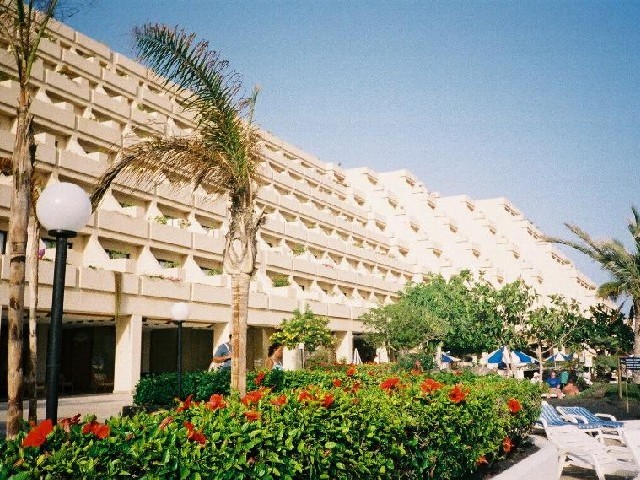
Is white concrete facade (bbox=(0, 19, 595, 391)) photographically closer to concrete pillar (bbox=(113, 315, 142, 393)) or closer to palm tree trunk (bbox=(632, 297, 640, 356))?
concrete pillar (bbox=(113, 315, 142, 393))

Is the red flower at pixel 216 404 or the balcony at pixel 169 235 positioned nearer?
the red flower at pixel 216 404

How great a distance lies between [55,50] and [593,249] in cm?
2583

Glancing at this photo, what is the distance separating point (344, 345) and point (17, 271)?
32.1 m

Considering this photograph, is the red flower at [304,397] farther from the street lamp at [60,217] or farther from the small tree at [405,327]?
the small tree at [405,327]

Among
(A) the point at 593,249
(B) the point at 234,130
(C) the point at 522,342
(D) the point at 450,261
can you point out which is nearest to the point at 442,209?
(D) the point at 450,261

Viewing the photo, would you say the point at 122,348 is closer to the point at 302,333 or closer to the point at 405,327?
the point at 302,333

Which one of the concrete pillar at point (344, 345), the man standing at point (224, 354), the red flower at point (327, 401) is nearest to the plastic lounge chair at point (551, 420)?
the red flower at point (327, 401)

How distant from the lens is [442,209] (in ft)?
193

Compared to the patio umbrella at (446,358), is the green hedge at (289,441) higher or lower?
higher

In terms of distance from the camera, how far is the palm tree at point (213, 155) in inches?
341

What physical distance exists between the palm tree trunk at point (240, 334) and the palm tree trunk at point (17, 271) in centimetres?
354

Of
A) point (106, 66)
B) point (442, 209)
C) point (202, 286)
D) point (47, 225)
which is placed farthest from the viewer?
point (442, 209)

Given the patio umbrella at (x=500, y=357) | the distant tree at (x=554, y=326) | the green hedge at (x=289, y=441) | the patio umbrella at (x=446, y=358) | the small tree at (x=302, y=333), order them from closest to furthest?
the green hedge at (x=289, y=441) < the small tree at (x=302, y=333) < the patio umbrella at (x=500, y=357) < the distant tree at (x=554, y=326) < the patio umbrella at (x=446, y=358)

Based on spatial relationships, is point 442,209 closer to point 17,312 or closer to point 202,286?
point 202,286
